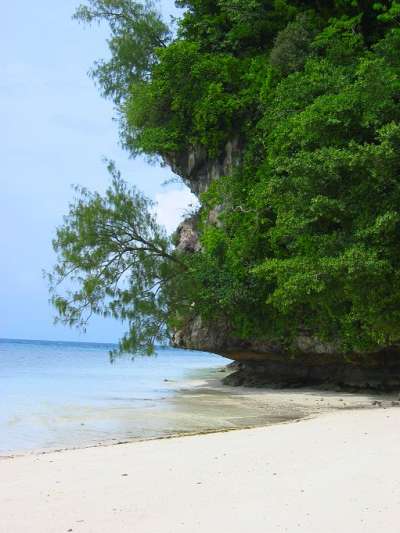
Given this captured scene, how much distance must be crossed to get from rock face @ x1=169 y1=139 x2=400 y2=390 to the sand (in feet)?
36.0

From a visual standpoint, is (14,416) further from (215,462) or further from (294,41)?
(294,41)

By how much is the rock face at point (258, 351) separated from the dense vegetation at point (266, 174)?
0.56 meters

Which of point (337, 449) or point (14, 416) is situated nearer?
point (337, 449)

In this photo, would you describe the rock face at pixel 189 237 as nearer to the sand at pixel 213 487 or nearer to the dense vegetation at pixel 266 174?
the dense vegetation at pixel 266 174

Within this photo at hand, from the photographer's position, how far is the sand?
398cm

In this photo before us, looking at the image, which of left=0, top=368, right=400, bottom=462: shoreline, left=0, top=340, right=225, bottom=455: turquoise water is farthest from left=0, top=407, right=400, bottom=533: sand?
left=0, top=368, right=400, bottom=462: shoreline

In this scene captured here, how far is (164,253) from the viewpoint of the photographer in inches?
791

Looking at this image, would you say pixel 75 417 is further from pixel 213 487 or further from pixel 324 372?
pixel 324 372

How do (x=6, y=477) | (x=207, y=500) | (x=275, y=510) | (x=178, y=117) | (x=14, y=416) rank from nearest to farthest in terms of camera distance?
(x=275, y=510) < (x=207, y=500) < (x=6, y=477) < (x=14, y=416) < (x=178, y=117)

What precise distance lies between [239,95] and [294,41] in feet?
9.44

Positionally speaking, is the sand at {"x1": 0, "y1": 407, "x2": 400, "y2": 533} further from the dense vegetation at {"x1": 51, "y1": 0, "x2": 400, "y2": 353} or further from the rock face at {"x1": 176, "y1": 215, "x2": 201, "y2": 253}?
the rock face at {"x1": 176, "y1": 215, "x2": 201, "y2": 253}

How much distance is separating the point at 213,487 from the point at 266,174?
A: 45.8 feet

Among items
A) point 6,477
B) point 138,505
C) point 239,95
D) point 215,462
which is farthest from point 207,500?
point 239,95

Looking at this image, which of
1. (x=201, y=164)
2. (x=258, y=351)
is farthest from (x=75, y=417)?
(x=201, y=164)
